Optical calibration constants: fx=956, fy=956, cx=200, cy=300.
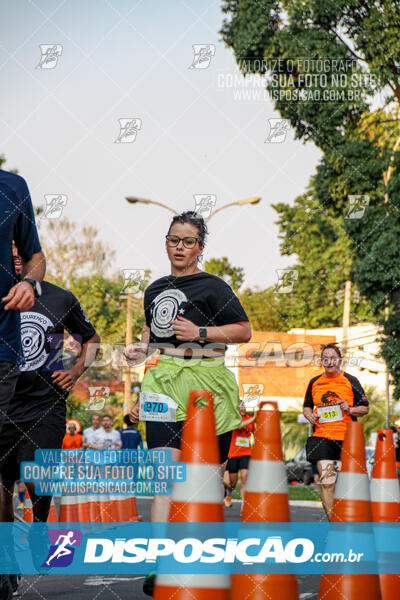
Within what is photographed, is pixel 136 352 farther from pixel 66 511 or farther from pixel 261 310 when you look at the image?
pixel 261 310

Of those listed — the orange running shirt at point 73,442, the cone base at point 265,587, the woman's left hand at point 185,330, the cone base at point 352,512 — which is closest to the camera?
the cone base at point 265,587

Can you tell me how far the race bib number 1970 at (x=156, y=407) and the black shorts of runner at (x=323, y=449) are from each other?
4.38 metres

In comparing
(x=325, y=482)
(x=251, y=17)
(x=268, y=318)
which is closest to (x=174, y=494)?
(x=325, y=482)

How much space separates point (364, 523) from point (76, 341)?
257 centimetres

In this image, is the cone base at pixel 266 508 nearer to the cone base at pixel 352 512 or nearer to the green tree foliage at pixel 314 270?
the cone base at pixel 352 512

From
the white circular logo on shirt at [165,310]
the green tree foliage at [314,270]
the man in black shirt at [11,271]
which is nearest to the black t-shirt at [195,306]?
the white circular logo on shirt at [165,310]

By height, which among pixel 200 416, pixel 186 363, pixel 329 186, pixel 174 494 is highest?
pixel 329 186

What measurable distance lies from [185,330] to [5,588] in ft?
5.43

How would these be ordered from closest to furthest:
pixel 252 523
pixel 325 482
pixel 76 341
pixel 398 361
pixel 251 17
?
pixel 252 523
pixel 76 341
pixel 325 482
pixel 398 361
pixel 251 17

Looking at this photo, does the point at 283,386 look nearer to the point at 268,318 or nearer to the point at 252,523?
the point at 268,318

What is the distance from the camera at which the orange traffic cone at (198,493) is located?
3.90 meters

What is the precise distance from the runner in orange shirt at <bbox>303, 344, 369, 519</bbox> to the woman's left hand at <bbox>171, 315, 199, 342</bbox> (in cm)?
426

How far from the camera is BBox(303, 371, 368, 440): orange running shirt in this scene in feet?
30.9

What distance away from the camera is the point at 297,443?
138 ft
